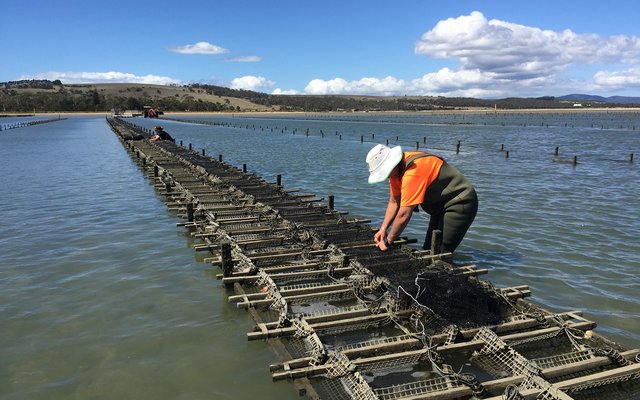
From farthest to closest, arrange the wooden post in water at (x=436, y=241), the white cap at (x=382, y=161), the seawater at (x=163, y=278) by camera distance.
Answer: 1. the wooden post in water at (x=436, y=241)
2. the white cap at (x=382, y=161)
3. the seawater at (x=163, y=278)

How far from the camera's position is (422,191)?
6492 millimetres

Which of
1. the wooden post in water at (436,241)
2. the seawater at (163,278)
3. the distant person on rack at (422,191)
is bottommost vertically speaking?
the seawater at (163,278)

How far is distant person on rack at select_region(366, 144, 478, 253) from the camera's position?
254 inches

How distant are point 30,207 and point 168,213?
5.00 m

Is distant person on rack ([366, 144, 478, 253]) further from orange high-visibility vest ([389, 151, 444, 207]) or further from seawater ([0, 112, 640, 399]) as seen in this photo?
seawater ([0, 112, 640, 399])

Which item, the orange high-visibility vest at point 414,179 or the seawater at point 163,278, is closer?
the seawater at point 163,278

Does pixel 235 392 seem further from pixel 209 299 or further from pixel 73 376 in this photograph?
pixel 209 299

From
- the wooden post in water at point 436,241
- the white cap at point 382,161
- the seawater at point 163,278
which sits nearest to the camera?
the seawater at point 163,278

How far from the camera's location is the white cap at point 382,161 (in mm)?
6402

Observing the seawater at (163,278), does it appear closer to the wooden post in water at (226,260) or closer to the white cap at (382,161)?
the wooden post in water at (226,260)

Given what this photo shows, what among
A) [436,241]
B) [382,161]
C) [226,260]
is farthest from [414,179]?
[226,260]

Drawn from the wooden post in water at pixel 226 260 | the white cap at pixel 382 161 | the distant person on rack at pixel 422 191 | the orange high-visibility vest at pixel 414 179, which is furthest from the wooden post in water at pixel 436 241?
the wooden post in water at pixel 226 260

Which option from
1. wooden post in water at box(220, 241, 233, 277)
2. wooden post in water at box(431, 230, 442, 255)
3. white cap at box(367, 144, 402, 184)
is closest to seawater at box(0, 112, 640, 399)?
wooden post in water at box(220, 241, 233, 277)

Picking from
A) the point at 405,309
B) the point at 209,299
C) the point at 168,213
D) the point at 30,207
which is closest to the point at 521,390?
the point at 405,309
